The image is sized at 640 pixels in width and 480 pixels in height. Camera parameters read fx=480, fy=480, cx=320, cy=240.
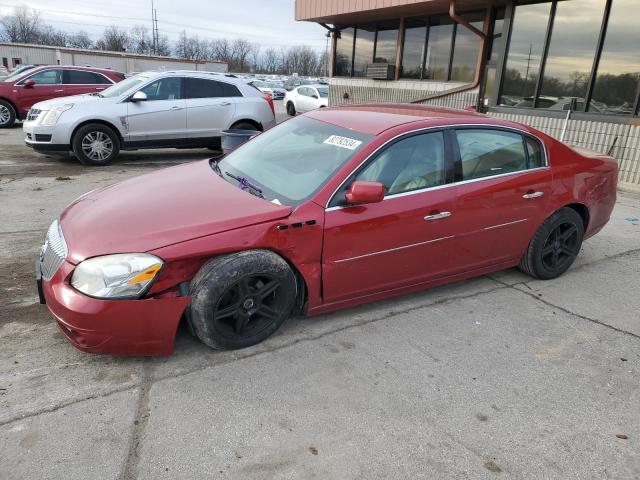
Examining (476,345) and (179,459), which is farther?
(476,345)

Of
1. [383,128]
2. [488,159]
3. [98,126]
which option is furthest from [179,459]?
[98,126]

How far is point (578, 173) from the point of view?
436 centimetres

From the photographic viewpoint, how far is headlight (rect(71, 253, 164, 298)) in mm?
2623

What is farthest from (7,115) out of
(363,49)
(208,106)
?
(363,49)

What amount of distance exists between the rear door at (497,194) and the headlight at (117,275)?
2.25 m

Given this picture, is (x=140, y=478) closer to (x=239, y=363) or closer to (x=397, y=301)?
(x=239, y=363)

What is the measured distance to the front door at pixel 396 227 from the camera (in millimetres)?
3191

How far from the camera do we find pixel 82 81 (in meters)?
13.1

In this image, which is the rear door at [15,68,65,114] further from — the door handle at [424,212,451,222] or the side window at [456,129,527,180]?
the door handle at [424,212,451,222]

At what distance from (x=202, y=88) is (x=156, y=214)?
22.9 ft

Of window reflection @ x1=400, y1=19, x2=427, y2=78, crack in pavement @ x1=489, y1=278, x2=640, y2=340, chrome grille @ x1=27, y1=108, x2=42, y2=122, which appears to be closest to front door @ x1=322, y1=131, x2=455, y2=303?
crack in pavement @ x1=489, y1=278, x2=640, y2=340

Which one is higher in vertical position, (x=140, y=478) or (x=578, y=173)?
(x=578, y=173)

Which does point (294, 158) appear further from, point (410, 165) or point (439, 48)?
point (439, 48)

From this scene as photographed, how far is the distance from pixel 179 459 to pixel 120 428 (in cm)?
39
